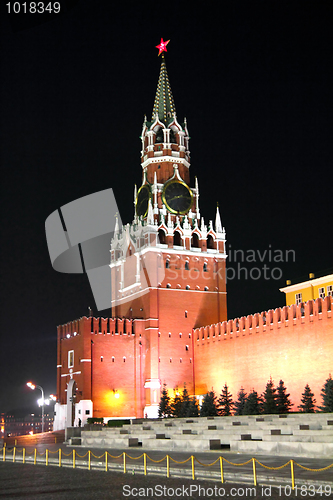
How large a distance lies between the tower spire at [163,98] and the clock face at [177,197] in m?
7.50

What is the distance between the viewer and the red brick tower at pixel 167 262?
46719 mm

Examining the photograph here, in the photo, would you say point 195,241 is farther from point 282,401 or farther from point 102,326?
point 282,401

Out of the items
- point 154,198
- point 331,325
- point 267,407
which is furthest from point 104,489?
point 154,198

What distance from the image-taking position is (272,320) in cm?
3916

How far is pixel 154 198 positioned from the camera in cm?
5169

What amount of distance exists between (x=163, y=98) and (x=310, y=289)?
2347 cm

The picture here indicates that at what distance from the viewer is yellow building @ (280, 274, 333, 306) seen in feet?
145

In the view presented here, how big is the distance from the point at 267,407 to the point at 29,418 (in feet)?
555

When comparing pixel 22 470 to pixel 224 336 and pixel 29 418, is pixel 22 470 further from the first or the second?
pixel 29 418

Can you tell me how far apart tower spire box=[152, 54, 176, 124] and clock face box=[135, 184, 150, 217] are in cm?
756

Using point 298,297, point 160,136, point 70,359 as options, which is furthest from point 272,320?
point 160,136

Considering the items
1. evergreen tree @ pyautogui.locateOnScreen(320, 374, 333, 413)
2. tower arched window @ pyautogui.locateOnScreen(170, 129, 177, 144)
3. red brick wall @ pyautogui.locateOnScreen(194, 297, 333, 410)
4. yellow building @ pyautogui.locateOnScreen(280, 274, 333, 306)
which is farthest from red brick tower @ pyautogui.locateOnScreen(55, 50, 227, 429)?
evergreen tree @ pyautogui.locateOnScreen(320, 374, 333, 413)

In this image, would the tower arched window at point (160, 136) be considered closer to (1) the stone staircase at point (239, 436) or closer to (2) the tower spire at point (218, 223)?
(2) the tower spire at point (218, 223)

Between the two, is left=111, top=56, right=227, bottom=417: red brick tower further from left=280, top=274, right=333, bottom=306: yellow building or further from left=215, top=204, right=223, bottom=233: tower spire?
left=280, top=274, right=333, bottom=306: yellow building
